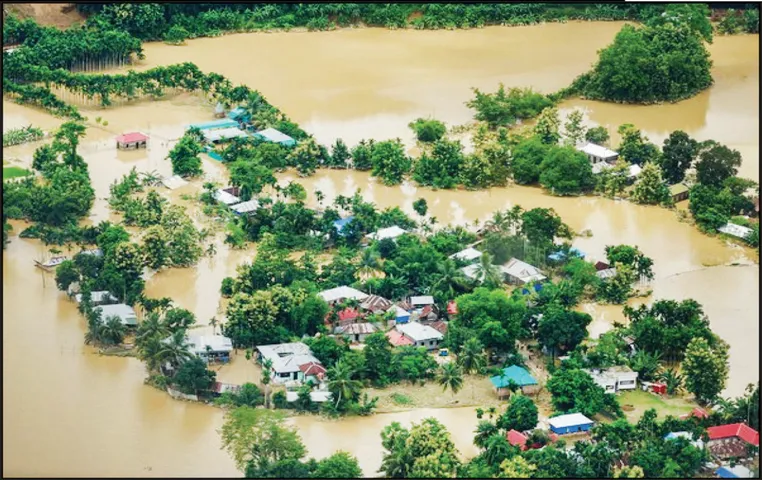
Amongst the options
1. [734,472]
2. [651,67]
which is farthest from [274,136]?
[734,472]

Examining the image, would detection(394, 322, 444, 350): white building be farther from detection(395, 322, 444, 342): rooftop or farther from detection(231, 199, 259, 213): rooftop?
detection(231, 199, 259, 213): rooftop

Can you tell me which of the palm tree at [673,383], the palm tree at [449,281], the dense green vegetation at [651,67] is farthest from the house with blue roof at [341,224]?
the dense green vegetation at [651,67]

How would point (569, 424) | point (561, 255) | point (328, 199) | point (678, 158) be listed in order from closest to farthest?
point (569, 424) < point (561, 255) < point (328, 199) < point (678, 158)

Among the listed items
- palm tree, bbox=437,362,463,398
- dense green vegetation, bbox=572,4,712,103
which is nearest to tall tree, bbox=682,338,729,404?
palm tree, bbox=437,362,463,398

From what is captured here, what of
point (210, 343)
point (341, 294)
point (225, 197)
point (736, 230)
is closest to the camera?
point (210, 343)

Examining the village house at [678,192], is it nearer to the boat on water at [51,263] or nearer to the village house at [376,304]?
the village house at [376,304]

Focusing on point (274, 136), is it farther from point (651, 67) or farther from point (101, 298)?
point (651, 67)
